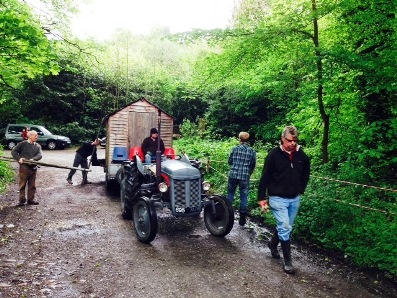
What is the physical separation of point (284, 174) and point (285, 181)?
0.10 metres

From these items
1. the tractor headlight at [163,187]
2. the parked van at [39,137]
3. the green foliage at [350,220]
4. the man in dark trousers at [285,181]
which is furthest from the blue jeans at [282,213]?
the parked van at [39,137]

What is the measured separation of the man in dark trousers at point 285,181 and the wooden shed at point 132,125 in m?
6.09

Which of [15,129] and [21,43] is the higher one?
[21,43]

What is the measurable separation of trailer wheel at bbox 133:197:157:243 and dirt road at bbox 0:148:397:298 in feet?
0.54

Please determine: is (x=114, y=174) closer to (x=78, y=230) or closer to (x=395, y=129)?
(x=78, y=230)

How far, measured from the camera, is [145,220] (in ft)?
18.9

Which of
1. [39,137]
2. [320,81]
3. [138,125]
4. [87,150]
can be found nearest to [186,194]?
[320,81]

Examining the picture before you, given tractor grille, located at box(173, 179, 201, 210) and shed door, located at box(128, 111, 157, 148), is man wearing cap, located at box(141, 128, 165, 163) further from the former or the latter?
shed door, located at box(128, 111, 157, 148)

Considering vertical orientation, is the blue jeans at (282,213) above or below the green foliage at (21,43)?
below

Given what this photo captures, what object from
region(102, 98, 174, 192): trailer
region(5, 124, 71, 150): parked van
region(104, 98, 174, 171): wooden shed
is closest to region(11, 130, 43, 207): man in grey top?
region(102, 98, 174, 192): trailer

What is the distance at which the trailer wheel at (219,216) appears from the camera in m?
5.99

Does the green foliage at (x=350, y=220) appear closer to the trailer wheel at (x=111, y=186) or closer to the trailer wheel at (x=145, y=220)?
the trailer wheel at (x=145, y=220)

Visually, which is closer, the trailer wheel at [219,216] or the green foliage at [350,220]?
the green foliage at [350,220]

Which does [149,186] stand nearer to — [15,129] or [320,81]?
[320,81]
